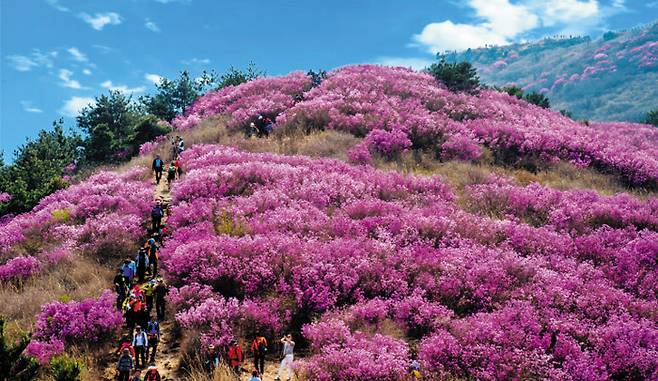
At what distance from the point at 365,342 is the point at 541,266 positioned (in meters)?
7.44

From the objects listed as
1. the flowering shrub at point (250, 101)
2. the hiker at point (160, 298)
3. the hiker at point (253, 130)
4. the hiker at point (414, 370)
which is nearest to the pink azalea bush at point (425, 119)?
the flowering shrub at point (250, 101)

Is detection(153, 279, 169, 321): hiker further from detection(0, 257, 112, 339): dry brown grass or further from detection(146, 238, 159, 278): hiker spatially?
detection(0, 257, 112, 339): dry brown grass

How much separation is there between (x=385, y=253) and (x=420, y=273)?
4.61 feet

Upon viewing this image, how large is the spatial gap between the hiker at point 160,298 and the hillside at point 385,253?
31 centimetres

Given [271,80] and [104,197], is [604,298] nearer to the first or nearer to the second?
[104,197]

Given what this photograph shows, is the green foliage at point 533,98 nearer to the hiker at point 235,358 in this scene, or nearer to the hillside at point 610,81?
the hiker at point 235,358

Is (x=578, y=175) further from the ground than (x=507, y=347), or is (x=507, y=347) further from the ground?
(x=578, y=175)

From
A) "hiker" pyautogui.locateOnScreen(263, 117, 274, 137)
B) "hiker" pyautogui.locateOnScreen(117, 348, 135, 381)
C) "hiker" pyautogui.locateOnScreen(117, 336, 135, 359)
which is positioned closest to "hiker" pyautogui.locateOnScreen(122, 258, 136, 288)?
"hiker" pyautogui.locateOnScreen(117, 336, 135, 359)

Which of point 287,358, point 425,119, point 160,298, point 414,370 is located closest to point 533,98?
point 425,119

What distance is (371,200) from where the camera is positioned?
20.1m

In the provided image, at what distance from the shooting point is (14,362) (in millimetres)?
8828

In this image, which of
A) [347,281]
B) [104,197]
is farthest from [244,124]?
[347,281]

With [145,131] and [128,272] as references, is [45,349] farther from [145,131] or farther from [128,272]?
[145,131]

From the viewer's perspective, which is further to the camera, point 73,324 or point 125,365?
point 73,324
